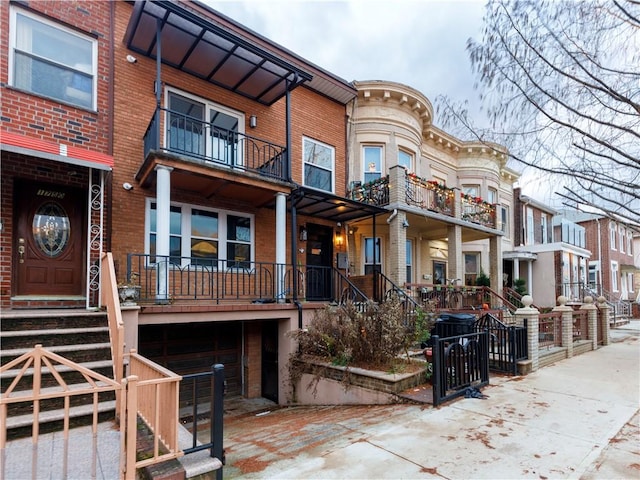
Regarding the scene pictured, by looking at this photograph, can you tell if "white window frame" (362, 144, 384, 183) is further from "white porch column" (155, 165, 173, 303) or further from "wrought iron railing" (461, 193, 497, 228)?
"white porch column" (155, 165, 173, 303)

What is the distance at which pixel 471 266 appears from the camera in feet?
56.1

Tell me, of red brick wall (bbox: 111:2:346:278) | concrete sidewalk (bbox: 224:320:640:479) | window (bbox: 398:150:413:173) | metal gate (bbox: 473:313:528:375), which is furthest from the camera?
window (bbox: 398:150:413:173)

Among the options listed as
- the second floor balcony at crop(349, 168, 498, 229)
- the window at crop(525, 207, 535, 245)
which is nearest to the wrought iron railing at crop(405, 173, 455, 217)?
the second floor balcony at crop(349, 168, 498, 229)

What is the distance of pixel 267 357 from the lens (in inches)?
367

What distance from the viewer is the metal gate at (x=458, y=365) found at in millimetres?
5676

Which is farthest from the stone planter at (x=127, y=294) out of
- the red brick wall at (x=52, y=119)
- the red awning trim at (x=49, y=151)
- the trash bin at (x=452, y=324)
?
the trash bin at (x=452, y=324)

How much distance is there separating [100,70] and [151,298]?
197 inches

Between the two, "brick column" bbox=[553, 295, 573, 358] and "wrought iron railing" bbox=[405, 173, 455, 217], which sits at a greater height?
"wrought iron railing" bbox=[405, 173, 455, 217]

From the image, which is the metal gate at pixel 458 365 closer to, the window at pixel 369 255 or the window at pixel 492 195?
the window at pixel 369 255

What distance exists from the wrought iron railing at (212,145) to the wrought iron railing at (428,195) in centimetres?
443

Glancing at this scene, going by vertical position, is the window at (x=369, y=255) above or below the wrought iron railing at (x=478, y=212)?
below

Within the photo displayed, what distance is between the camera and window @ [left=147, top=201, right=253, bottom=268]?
868 centimetres

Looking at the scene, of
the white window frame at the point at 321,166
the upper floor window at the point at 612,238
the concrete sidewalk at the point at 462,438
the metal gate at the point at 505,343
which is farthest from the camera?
the upper floor window at the point at 612,238

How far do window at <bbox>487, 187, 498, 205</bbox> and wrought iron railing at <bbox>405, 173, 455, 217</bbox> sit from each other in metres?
5.06
